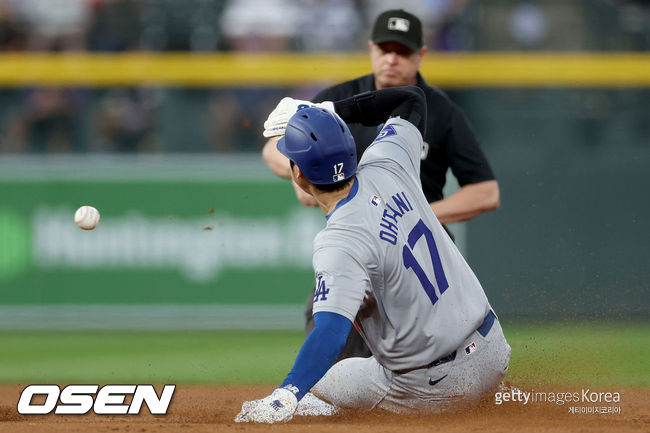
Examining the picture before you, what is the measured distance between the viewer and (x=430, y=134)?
5.72 m

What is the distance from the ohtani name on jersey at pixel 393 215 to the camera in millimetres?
4047

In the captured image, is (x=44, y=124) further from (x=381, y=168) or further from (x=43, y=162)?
(x=381, y=168)

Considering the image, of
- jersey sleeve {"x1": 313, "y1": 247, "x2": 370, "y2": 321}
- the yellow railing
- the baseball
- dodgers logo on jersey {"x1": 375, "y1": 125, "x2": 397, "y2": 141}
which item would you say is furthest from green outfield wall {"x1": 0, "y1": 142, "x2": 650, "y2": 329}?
jersey sleeve {"x1": 313, "y1": 247, "x2": 370, "y2": 321}

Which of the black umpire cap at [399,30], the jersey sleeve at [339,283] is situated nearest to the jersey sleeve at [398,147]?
the jersey sleeve at [339,283]

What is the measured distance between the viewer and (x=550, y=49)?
1046 cm

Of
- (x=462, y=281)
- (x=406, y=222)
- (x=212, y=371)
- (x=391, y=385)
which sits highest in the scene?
(x=406, y=222)

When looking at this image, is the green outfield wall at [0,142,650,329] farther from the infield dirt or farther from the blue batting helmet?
the blue batting helmet

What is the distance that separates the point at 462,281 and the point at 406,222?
399 mm

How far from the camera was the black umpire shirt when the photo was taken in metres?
5.72

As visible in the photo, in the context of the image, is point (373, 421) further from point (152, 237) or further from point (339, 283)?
point (152, 237)

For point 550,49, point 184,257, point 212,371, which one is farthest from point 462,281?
point 550,49

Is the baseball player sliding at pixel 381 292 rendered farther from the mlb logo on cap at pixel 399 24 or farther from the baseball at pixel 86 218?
the baseball at pixel 86 218

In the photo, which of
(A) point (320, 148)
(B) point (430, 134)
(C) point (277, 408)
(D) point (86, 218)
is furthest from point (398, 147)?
(D) point (86, 218)

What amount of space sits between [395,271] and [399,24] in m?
2.22
